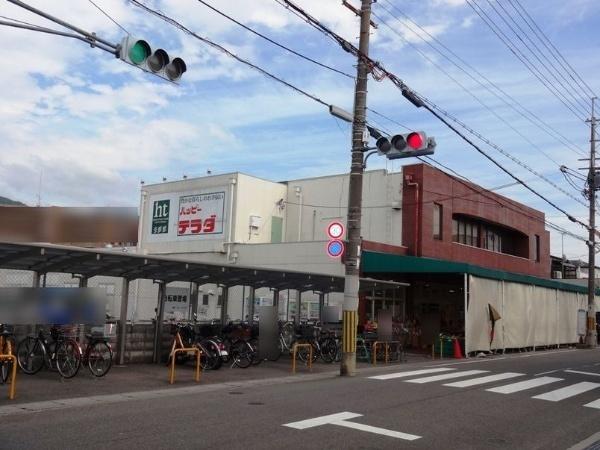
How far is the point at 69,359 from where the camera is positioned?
13070 mm

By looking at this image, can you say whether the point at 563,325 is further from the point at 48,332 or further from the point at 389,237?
the point at 48,332

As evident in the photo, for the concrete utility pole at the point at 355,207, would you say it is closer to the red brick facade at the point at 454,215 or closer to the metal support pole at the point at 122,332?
the metal support pole at the point at 122,332

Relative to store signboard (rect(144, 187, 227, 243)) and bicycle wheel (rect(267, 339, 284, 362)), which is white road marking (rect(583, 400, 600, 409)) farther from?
store signboard (rect(144, 187, 227, 243))

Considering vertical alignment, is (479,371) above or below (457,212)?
below

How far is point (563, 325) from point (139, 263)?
27.1 meters

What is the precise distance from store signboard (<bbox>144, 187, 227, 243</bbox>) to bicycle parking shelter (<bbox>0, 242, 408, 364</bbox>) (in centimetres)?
1444

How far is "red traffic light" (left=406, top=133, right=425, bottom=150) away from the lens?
1506 centimetres

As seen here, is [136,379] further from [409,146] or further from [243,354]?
[409,146]

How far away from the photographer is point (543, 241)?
153 ft

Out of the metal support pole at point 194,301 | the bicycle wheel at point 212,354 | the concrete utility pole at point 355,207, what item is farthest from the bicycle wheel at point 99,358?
the concrete utility pole at point 355,207

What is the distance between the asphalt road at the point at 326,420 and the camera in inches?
307

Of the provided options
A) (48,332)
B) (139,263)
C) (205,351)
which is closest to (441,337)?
(205,351)

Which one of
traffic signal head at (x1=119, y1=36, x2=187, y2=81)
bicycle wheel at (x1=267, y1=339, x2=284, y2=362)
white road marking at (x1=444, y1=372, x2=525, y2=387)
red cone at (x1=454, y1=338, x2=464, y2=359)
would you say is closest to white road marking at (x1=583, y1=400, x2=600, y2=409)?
white road marking at (x1=444, y1=372, x2=525, y2=387)

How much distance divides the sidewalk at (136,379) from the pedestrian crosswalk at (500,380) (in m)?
2.09
